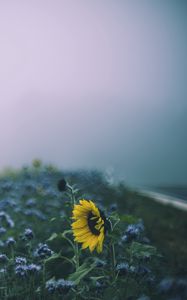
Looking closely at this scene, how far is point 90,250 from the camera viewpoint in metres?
3.04

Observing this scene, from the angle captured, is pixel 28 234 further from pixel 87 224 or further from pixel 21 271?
pixel 87 224

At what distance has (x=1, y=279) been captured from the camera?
12.3 ft

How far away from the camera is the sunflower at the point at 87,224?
3.03m

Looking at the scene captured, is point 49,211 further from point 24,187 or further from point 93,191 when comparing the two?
point 93,191

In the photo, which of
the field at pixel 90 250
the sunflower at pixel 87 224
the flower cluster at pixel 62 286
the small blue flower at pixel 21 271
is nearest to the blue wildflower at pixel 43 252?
the field at pixel 90 250

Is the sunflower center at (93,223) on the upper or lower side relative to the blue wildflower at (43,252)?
upper

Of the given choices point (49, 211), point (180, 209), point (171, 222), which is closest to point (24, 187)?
point (49, 211)

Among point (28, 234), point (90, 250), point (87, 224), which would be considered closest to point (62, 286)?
point (90, 250)

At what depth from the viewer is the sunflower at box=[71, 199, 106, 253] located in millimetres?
3027

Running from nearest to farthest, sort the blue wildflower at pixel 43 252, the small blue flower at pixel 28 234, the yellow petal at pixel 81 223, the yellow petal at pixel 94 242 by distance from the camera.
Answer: the yellow petal at pixel 94 242 → the yellow petal at pixel 81 223 → the blue wildflower at pixel 43 252 → the small blue flower at pixel 28 234

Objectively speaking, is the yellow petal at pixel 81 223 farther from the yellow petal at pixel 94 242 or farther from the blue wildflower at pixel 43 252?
the blue wildflower at pixel 43 252

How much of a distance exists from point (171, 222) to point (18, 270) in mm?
5453

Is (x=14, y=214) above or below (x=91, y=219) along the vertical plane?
below

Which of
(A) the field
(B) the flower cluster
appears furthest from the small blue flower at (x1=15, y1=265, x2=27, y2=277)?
(B) the flower cluster
